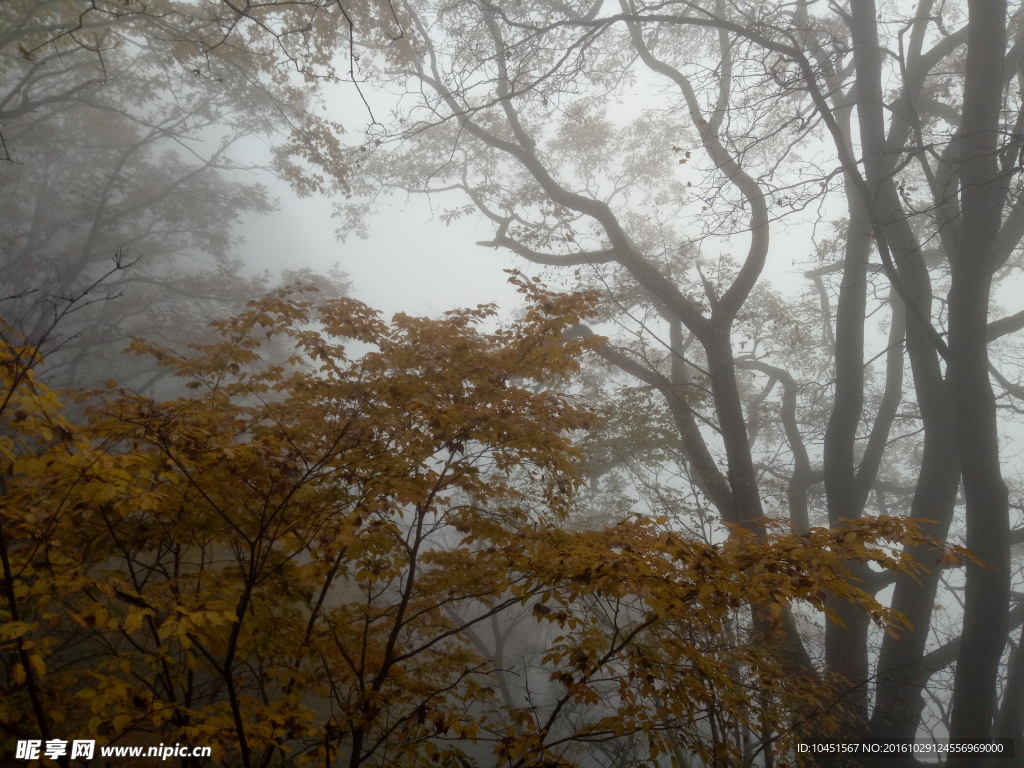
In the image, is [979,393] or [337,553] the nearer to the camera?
[337,553]

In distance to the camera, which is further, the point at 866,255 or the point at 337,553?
the point at 866,255

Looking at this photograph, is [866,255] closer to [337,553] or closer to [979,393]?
[979,393]

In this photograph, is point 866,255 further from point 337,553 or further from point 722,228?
point 337,553

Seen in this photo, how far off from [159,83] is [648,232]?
1293 cm

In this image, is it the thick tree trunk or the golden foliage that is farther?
the thick tree trunk

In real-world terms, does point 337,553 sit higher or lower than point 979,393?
lower

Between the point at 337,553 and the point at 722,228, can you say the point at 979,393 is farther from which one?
the point at 337,553

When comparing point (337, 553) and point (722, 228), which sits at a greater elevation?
point (722, 228)

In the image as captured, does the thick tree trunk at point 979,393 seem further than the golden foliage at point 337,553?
Yes

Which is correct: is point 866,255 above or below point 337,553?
above

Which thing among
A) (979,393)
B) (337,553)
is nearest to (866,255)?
(979,393)

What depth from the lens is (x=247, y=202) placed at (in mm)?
14664

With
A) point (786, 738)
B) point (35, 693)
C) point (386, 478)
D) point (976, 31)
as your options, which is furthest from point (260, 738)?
point (976, 31)

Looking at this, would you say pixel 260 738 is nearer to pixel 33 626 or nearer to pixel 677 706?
pixel 33 626
